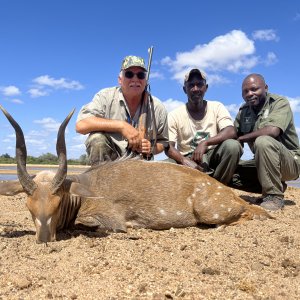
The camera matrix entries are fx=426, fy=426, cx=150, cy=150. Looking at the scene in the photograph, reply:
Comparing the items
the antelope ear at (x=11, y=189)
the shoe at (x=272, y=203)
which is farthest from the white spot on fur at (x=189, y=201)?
the antelope ear at (x=11, y=189)

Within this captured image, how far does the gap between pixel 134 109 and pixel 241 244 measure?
347 centimetres

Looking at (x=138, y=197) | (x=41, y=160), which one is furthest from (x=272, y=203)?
(x=41, y=160)

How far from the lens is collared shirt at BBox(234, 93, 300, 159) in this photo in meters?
7.53

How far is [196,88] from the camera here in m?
8.40

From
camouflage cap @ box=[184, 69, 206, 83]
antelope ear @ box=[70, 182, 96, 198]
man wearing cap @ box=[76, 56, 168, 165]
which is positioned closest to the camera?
antelope ear @ box=[70, 182, 96, 198]

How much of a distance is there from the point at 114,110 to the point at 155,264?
12.8ft

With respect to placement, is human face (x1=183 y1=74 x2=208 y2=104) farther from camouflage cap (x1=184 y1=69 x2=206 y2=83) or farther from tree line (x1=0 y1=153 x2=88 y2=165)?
tree line (x1=0 y1=153 x2=88 y2=165)

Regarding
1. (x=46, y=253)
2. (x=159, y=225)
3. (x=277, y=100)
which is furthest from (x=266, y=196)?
(x=46, y=253)

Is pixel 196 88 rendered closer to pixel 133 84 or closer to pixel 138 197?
pixel 133 84

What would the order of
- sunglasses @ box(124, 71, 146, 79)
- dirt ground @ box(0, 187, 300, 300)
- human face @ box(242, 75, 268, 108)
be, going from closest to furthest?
dirt ground @ box(0, 187, 300, 300) → sunglasses @ box(124, 71, 146, 79) → human face @ box(242, 75, 268, 108)

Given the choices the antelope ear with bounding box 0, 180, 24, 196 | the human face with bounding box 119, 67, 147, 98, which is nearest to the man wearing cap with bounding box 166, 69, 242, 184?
the human face with bounding box 119, 67, 147, 98

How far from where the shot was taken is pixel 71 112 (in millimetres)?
4828

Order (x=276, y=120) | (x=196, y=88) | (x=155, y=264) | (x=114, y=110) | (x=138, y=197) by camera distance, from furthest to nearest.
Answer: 1. (x=196, y=88)
2. (x=276, y=120)
3. (x=114, y=110)
4. (x=138, y=197)
5. (x=155, y=264)

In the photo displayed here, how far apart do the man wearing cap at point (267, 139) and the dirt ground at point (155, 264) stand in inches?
70.2
